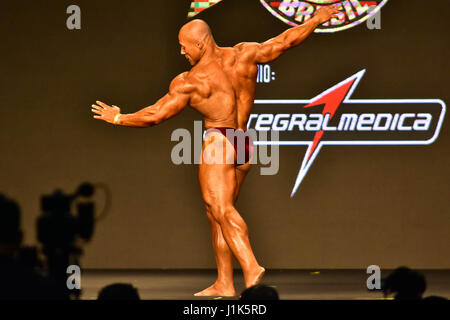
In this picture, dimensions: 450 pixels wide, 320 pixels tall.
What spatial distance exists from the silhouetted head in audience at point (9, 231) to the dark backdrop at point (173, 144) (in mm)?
3276

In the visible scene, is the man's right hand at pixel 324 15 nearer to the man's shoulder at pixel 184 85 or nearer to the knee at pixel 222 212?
the man's shoulder at pixel 184 85

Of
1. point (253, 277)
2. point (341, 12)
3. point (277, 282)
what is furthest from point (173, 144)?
point (253, 277)

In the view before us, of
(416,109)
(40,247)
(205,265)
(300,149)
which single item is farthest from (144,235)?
(416,109)

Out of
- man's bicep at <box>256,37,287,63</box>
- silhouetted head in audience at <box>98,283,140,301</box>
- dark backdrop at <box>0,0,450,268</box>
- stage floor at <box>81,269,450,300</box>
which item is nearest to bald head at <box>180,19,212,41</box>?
man's bicep at <box>256,37,287,63</box>

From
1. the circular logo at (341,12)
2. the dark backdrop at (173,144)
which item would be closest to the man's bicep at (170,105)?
the dark backdrop at (173,144)

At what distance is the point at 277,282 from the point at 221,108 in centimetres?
178

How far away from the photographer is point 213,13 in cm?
713

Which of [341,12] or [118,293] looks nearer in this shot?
[118,293]

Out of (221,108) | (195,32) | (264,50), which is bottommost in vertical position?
(221,108)

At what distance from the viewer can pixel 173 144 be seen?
283 inches

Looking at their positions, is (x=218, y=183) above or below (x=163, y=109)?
below

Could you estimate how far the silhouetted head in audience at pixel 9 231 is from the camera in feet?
9.04

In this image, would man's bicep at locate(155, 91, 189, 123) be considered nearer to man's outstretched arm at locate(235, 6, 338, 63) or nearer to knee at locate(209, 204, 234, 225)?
man's outstretched arm at locate(235, 6, 338, 63)

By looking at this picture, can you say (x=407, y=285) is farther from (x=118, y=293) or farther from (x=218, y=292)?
(x=218, y=292)
